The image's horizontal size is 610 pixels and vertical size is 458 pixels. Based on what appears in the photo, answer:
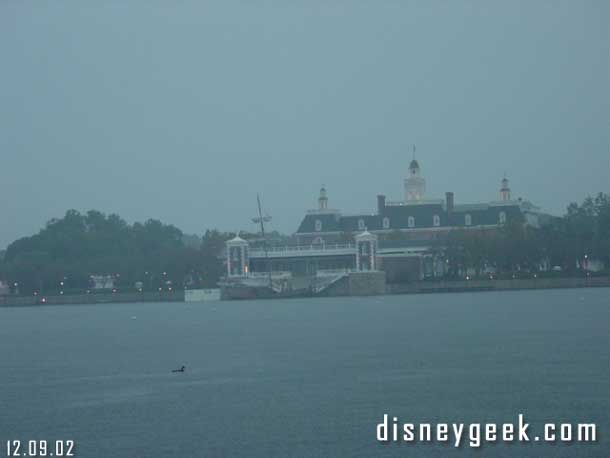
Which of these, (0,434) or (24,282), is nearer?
(0,434)

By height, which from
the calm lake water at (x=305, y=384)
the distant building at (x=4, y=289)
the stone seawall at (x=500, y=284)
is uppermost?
the distant building at (x=4, y=289)

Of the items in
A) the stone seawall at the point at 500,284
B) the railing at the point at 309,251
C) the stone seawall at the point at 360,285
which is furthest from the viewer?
the railing at the point at 309,251

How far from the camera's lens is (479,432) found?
34906 mm

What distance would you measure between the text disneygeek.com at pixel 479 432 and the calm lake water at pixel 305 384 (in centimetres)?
44

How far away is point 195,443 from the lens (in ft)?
116

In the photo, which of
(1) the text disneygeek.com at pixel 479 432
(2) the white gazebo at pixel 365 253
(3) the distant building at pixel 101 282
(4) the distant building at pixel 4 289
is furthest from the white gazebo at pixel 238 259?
(1) the text disneygeek.com at pixel 479 432

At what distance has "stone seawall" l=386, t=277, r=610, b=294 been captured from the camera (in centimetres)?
12719

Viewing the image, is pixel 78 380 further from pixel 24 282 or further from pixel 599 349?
pixel 24 282

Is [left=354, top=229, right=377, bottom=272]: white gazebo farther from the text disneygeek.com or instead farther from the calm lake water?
the text disneygeek.com

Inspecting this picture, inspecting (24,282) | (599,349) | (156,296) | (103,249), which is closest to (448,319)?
(599,349)

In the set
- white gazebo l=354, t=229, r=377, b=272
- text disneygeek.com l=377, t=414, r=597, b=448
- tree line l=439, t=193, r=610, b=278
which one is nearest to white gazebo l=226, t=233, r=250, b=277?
white gazebo l=354, t=229, r=377, b=272

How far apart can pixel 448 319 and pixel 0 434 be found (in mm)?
45159

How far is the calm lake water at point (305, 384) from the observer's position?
117 ft

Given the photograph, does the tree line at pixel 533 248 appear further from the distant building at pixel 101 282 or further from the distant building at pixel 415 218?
the distant building at pixel 101 282
